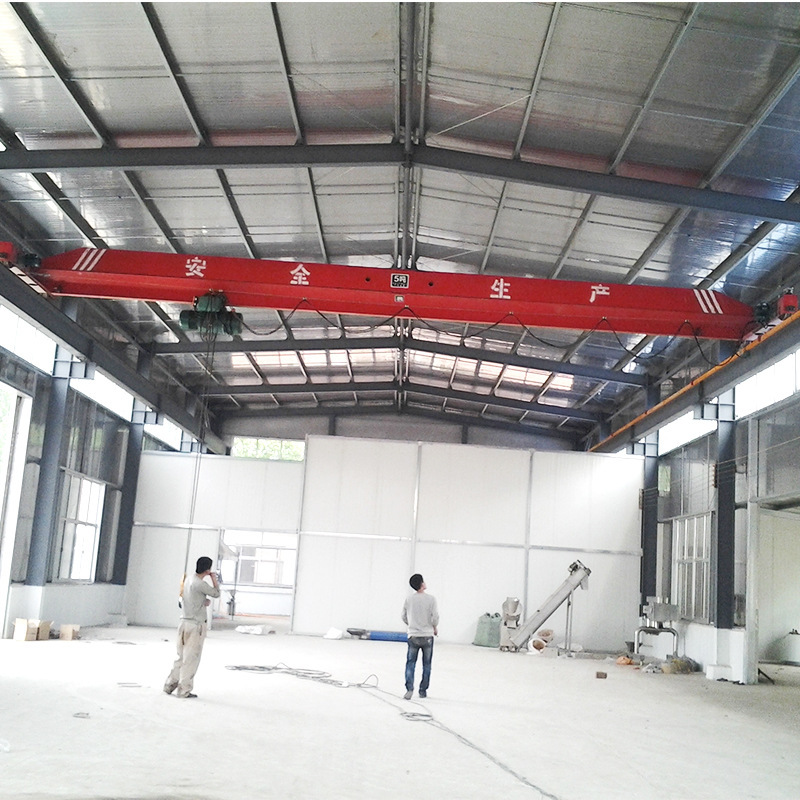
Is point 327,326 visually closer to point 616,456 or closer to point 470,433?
point 616,456

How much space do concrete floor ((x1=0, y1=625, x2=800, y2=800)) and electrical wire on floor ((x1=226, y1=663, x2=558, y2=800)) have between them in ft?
0.13

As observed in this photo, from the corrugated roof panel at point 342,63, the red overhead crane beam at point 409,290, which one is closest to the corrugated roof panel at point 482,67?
the corrugated roof panel at point 342,63

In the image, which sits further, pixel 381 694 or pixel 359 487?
pixel 359 487

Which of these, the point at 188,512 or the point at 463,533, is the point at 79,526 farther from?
the point at 463,533

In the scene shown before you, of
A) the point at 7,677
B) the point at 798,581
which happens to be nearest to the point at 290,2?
the point at 7,677

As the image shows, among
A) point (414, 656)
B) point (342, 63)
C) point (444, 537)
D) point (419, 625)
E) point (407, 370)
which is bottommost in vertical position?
point (414, 656)

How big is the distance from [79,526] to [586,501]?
545 inches

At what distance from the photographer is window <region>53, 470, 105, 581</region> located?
21578 millimetres

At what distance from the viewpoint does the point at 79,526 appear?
74.8 feet

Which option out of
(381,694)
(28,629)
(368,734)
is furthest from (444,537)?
(368,734)

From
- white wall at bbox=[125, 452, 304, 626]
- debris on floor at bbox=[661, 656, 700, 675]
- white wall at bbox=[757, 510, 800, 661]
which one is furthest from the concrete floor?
white wall at bbox=[125, 452, 304, 626]

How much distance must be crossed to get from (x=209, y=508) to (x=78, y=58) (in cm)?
1714

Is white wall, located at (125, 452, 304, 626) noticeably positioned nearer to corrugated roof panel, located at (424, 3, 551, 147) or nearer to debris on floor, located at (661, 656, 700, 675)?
debris on floor, located at (661, 656, 700, 675)

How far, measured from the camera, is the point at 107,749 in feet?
26.7
